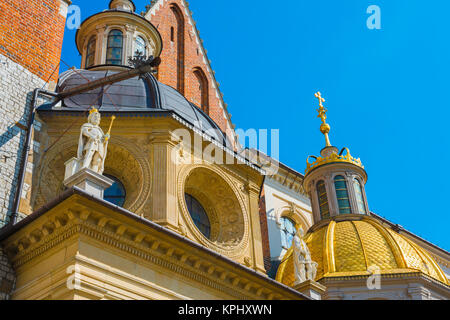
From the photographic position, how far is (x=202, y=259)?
10.3m

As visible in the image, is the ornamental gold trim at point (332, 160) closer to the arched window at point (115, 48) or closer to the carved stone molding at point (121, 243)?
the arched window at point (115, 48)

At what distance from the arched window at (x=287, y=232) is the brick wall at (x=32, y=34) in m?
12.6

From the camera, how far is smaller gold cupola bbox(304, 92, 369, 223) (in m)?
23.7

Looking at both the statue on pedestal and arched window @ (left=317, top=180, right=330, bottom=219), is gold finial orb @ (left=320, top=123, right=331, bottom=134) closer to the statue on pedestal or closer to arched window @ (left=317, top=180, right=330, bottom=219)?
arched window @ (left=317, top=180, right=330, bottom=219)

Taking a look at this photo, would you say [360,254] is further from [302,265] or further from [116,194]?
[116,194]

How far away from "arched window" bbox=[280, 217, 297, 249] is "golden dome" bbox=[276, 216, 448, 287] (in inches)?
98.1

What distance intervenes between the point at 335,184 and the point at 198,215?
11.6m

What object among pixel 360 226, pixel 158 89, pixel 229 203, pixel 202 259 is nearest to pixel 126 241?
pixel 202 259

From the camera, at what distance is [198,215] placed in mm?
14227

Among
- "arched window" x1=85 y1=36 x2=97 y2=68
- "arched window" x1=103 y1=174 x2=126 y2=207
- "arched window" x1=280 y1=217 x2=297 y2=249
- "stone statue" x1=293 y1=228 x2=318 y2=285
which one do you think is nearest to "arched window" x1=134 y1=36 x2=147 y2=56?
"arched window" x1=85 y1=36 x2=97 y2=68

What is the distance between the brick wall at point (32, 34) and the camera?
11758mm

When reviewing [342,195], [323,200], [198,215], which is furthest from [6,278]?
[342,195]

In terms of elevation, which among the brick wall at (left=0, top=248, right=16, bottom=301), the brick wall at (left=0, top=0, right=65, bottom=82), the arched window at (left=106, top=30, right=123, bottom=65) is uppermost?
the arched window at (left=106, top=30, right=123, bottom=65)
